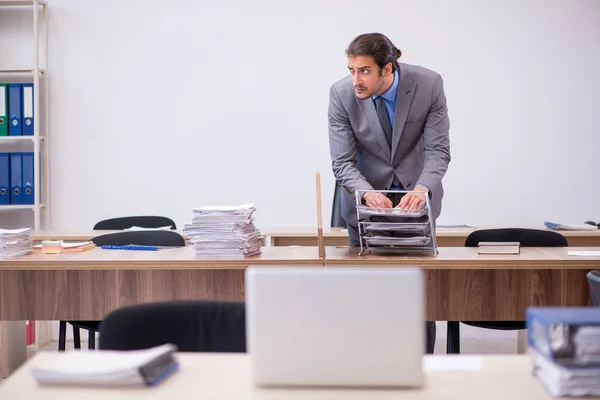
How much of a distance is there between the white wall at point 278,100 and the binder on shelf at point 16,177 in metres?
0.29

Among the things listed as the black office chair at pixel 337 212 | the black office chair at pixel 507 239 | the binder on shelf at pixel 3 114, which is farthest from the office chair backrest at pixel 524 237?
the binder on shelf at pixel 3 114

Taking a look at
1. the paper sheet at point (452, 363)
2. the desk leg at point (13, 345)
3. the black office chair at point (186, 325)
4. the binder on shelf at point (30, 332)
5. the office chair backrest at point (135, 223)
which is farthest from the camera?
the binder on shelf at point (30, 332)

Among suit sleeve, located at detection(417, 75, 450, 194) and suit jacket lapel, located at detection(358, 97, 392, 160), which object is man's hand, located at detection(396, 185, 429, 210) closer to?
suit sleeve, located at detection(417, 75, 450, 194)

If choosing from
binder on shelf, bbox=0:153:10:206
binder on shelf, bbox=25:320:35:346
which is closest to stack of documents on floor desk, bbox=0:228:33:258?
binder on shelf, bbox=25:320:35:346

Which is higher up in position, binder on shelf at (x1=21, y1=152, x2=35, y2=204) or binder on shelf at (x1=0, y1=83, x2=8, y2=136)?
binder on shelf at (x1=0, y1=83, x2=8, y2=136)

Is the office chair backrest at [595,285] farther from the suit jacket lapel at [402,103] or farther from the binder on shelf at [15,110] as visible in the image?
the binder on shelf at [15,110]

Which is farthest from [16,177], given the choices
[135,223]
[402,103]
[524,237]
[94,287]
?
[524,237]

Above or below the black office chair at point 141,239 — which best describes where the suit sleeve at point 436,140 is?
above

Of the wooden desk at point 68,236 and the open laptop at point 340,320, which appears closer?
the open laptop at point 340,320

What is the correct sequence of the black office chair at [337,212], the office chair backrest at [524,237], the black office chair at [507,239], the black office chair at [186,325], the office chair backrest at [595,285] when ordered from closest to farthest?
the black office chair at [186,325] → the office chair backrest at [595,285] → the black office chair at [507,239] → the office chair backrest at [524,237] → the black office chair at [337,212]

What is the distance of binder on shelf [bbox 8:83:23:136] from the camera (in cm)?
480

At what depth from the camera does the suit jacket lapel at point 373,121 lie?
2.91 m

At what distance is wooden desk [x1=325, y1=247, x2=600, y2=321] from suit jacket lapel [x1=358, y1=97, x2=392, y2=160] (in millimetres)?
576

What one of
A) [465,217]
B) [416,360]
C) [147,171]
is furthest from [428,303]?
[147,171]
